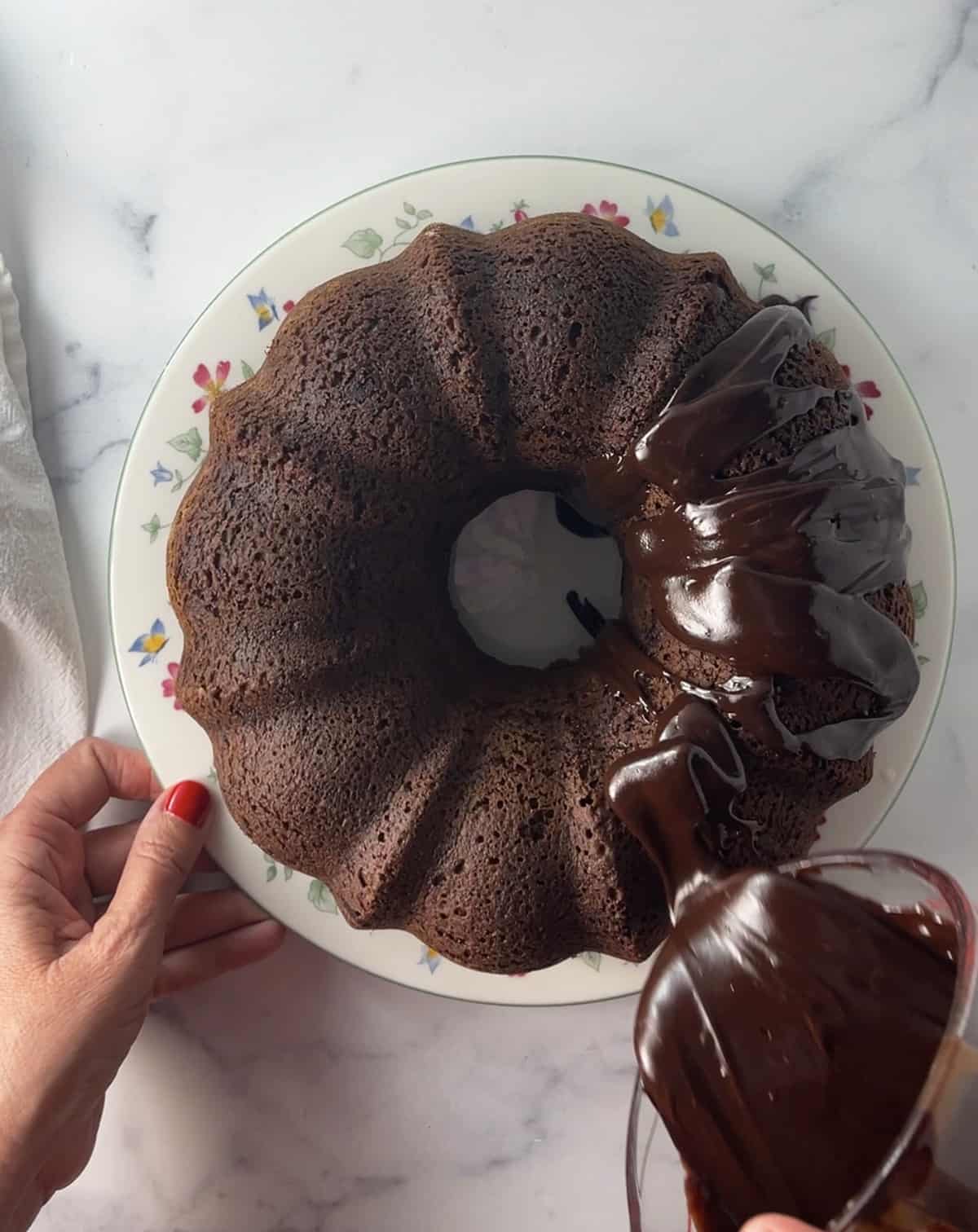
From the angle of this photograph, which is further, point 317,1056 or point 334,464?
point 317,1056

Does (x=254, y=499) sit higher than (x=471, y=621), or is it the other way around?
(x=254, y=499)

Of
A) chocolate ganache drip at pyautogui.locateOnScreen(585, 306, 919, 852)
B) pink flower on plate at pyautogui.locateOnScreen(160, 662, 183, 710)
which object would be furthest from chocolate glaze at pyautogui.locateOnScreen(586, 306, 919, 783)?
pink flower on plate at pyautogui.locateOnScreen(160, 662, 183, 710)

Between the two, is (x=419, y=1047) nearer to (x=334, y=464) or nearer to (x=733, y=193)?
(x=334, y=464)

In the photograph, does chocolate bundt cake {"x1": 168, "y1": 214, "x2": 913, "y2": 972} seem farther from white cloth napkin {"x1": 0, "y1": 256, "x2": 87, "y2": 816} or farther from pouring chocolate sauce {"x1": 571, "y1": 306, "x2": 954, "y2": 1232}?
white cloth napkin {"x1": 0, "y1": 256, "x2": 87, "y2": 816}

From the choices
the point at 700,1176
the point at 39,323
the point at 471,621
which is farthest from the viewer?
the point at 39,323

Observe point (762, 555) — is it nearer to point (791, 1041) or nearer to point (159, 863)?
point (791, 1041)

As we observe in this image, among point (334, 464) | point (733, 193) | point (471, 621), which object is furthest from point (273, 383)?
point (733, 193)
